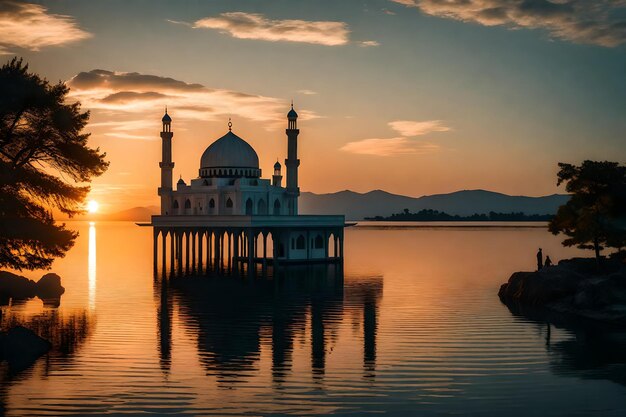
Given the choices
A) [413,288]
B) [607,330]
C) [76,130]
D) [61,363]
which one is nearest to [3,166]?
[76,130]

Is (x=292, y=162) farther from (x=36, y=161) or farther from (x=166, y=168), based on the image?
(x=36, y=161)

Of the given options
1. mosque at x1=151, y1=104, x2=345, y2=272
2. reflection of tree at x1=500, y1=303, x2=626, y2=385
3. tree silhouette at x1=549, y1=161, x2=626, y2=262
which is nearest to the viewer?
reflection of tree at x1=500, y1=303, x2=626, y2=385

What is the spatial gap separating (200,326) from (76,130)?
10235 mm

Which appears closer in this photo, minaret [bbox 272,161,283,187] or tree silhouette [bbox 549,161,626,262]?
tree silhouette [bbox 549,161,626,262]

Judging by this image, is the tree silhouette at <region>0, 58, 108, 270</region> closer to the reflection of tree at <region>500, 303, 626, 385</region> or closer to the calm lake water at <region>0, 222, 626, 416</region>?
the calm lake water at <region>0, 222, 626, 416</region>

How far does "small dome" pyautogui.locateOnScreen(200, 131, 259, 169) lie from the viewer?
81625mm

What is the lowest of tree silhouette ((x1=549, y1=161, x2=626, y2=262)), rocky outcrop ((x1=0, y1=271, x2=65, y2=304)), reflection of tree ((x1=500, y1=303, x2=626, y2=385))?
reflection of tree ((x1=500, y1=303, x2=626, y2=385))

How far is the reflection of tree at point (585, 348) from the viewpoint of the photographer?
79.8 feet

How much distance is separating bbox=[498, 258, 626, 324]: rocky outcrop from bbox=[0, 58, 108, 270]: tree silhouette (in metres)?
22.9

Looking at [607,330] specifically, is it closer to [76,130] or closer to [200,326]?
[200,326]

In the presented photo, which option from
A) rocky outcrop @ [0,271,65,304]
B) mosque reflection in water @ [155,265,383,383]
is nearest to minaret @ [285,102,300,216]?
mosque reflection in water @ [155,265,383,383]

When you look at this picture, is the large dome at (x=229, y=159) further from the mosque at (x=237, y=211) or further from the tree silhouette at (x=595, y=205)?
the tree silhouette at (x=595, y=205)

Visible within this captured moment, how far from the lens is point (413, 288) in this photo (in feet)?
173

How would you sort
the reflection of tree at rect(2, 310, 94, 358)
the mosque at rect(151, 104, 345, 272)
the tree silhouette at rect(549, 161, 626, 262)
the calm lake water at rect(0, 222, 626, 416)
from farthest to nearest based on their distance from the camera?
the mosque at rect(151, 104, 345, 272)
the tree silhouette at rect(549, 161, 626, 262)
the reflection of tree at rect(2, 310, 94, 358)
the calm lake water at rect(0, 222, 626, 416)
